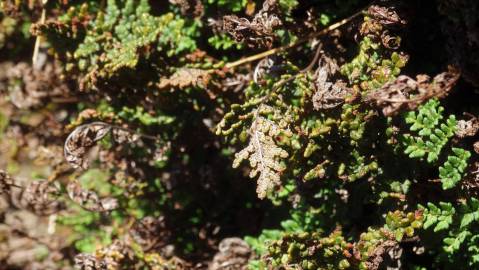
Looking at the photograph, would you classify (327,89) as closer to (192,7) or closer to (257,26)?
(257,26)

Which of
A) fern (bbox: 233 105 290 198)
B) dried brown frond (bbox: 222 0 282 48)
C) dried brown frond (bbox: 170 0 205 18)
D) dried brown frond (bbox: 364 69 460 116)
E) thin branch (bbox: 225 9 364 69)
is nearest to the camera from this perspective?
dried brown frond (bbox: 364 69 460 116)

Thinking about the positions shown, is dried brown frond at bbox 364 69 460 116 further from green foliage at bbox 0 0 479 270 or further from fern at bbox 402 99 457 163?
fern at bbox 402 99 457 163

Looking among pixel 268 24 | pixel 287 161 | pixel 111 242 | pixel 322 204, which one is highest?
pixel 268 24

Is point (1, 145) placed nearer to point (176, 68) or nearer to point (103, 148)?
point (103, 148)

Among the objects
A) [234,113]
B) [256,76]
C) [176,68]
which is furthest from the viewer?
[176,68]

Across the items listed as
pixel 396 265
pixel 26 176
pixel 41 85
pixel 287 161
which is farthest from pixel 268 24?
pixel 26 176

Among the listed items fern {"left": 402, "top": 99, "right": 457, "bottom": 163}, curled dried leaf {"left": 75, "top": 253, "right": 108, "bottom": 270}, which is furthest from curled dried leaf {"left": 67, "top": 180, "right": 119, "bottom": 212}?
fern {"left": 402, "top": 99, "right": 457, "bottom": 163}

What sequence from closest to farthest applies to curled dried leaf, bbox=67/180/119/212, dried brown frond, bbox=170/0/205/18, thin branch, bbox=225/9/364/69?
thin branch, bbox=225/9/364/69
dried brown frond, bbox=170/0/205/18
curled dried leaf, bbox=67/180/119/212
